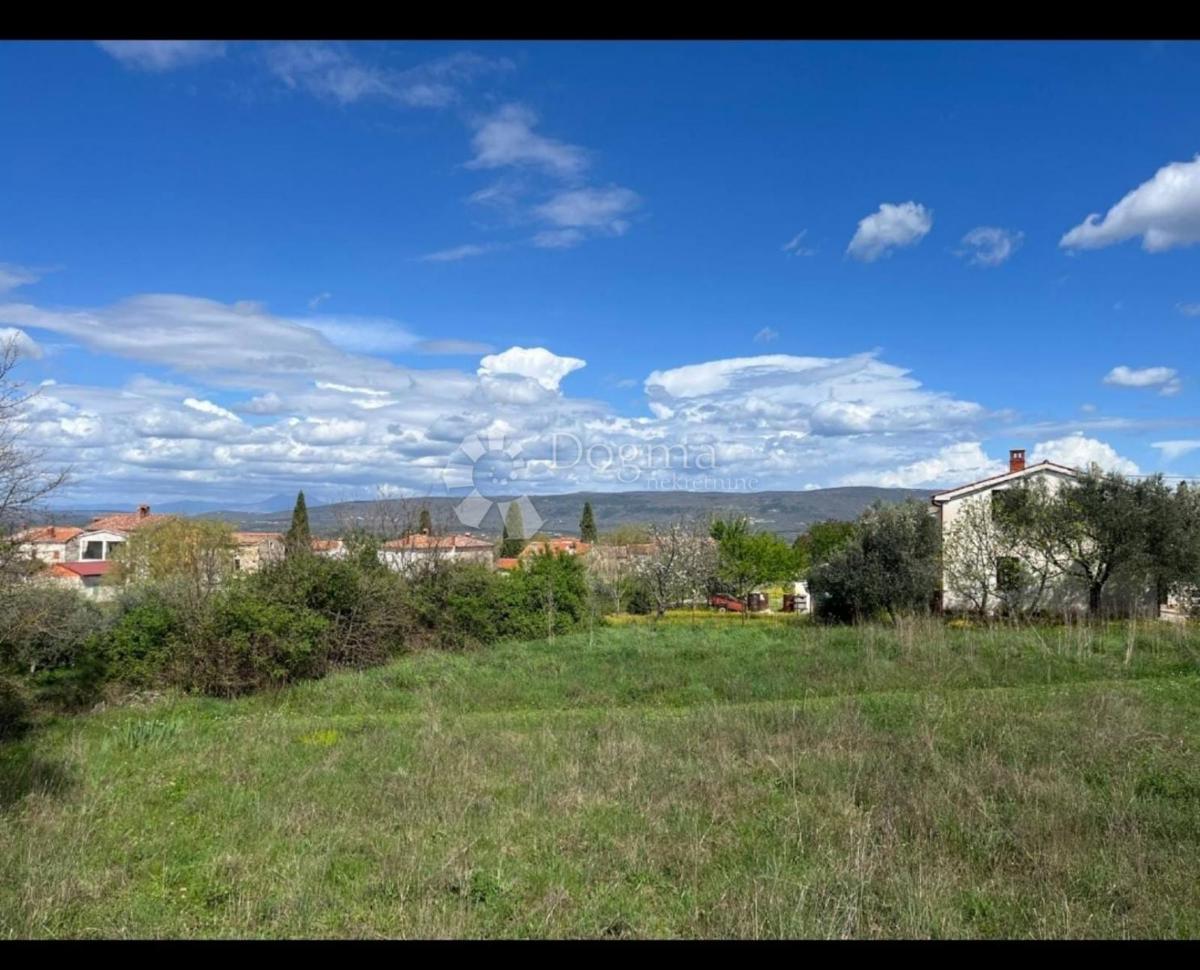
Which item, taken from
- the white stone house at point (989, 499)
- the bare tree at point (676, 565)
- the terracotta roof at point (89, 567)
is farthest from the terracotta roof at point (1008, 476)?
the terracotta roof at point (89, 567)

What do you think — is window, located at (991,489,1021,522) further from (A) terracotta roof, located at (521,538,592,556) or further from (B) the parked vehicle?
(B) the parked vehicle

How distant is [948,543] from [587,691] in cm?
1492

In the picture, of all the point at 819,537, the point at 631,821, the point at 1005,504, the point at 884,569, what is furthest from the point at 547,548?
the point at 819,537

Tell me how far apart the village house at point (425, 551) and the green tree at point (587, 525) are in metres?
27.5

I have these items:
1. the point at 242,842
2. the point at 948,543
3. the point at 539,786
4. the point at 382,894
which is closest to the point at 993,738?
the point at 539,786

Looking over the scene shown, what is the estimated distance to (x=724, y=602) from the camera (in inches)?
1364

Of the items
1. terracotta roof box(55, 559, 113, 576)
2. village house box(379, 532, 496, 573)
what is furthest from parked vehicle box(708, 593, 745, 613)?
terracotta roof box(55, 559, 113, 576)

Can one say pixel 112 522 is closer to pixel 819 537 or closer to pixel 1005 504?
pixel 819 537

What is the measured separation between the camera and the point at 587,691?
40.5ft

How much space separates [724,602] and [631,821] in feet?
99.3

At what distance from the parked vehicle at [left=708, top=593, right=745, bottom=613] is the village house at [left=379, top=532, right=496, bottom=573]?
14.5m

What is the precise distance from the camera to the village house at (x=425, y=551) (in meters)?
19.7

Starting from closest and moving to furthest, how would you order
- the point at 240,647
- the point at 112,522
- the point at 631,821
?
the point at 631,821
the point at 240,647
the point at 112,522

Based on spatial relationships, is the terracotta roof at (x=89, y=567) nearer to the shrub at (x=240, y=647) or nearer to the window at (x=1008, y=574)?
the shrub at (x=240, y=647)
